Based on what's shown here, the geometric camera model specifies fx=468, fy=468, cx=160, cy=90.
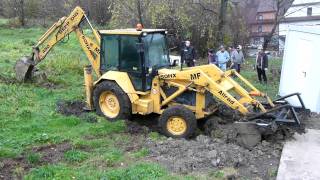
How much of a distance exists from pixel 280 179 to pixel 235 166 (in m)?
0.91

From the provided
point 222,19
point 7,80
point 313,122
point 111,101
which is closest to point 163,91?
point 111,101

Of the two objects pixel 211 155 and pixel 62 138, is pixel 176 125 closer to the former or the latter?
pixel 211 155

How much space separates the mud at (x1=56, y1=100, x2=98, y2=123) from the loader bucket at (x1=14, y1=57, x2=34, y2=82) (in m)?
2.23

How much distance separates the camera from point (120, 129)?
37.6 feet

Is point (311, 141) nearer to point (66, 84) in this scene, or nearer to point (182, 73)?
point (182, 73)

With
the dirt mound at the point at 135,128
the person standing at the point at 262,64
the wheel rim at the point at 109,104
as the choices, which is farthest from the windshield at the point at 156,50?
the person standing at the point at 262,64

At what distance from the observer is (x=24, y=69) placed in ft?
50.2

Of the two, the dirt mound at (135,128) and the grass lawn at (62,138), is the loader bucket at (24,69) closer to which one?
the grass lawn at (62,138)

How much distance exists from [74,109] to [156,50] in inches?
122

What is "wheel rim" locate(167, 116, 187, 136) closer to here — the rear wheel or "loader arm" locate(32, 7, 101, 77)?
the rear wheel

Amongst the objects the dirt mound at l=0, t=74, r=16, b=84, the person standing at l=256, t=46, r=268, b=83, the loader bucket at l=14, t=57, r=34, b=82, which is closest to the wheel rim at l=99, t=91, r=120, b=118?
the loader bucket at l=14, t=57, r=34, b=82

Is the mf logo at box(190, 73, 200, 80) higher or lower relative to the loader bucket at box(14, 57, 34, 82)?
higher

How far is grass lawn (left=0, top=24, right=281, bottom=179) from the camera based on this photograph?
8.57 metres

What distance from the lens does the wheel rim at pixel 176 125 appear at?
10.9 metres
